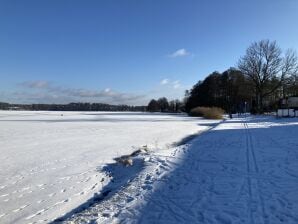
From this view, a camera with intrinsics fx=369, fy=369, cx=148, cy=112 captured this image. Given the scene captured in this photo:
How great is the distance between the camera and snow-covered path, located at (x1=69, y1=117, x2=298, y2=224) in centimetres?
626

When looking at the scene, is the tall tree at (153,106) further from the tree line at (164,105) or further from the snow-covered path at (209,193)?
the snow-covered path at (209,193)

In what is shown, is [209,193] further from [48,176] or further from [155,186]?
[48,176]

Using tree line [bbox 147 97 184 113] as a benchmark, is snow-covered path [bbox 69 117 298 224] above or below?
below

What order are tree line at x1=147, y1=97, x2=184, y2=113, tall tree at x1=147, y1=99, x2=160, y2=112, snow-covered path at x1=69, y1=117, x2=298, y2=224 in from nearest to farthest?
snow-covered path at x1=69, y1=117, x2=298, y2=224, tree line at x1=147, y1=97, x2=184, y2=113, tall tree at x1=147, y1=99, x2=160, y2=112

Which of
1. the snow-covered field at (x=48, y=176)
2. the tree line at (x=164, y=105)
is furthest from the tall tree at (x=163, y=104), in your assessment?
the snow-covered field at (x=48, y=176)

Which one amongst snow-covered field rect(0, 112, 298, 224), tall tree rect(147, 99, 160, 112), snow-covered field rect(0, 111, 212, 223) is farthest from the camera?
tall tree rect(147, 99, 160, 112)

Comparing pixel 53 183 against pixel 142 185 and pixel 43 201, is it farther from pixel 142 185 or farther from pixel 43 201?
pixel 142 185

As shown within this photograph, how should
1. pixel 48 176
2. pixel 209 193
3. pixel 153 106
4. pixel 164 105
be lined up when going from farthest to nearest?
1. pixel 153 106
2. pixel 164 105
3. pixel 48 176
4. pixel 209 193

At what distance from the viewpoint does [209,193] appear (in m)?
7.74

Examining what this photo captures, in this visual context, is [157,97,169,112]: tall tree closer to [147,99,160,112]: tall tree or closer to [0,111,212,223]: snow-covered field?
[147,99,160,112]: tall tree

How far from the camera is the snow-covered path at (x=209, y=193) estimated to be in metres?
6.26

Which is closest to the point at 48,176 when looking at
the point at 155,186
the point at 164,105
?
the point at 155,186

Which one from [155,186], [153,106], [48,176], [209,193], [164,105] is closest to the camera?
[209,193]

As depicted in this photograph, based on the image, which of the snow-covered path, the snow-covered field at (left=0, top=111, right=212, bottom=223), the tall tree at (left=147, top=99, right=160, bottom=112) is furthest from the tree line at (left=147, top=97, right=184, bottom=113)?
the snow-covered path
